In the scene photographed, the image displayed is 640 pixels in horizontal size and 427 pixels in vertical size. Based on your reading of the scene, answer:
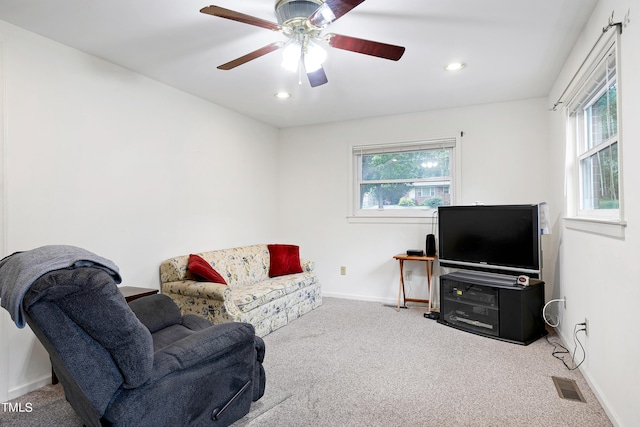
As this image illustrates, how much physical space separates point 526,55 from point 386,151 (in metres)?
2.07

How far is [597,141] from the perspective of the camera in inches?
98.4

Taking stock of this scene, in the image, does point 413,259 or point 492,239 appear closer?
point 492,239

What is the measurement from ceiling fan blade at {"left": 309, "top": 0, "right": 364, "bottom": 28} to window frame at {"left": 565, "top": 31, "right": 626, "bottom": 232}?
57.3 inches

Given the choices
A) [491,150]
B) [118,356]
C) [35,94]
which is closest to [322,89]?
[491,150]

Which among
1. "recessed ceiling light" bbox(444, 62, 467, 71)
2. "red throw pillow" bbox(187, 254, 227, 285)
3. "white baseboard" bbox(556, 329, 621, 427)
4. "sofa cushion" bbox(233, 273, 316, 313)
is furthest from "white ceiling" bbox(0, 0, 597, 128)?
"white baseboard" bbox(556, 329, 621, 427)

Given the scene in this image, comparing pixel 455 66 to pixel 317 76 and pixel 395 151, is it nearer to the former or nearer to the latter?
pixel 317 76

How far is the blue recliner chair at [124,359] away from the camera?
1.31 m

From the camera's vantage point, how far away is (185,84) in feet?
11.5

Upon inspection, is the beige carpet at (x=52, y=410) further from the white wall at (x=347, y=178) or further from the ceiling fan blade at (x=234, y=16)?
the white wall at (x=347, y=178)

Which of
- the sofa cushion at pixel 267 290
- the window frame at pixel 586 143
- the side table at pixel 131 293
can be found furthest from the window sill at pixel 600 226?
the side table at pixel 131 293

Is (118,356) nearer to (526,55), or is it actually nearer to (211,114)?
(211,114)

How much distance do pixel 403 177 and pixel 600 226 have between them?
264 cm

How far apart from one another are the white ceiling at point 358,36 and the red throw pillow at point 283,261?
184 centimetres

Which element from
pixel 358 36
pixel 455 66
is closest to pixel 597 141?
pixel 455 66
